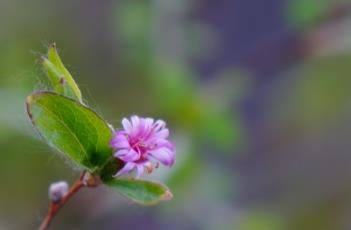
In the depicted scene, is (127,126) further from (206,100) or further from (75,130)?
(206,100)

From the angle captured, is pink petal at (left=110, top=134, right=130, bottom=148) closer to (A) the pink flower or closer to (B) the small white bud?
(A) the pink flower

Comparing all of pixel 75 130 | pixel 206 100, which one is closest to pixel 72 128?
pixel 75 130

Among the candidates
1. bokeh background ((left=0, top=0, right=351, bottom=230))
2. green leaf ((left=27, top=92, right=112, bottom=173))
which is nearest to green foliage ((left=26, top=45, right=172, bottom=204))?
green leaf ((left=27, top=92, right=112, bottom=173))

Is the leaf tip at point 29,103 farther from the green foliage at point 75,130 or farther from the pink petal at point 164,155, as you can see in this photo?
the pink petal at point 164,155

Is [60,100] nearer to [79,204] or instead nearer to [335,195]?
[79,204]

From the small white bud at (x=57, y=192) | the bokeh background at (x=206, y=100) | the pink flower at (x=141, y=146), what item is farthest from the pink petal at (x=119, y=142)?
the bokeh background at (x=206, y=100)

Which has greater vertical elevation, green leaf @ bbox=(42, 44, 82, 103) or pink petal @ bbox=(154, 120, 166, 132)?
pink petal @ bbox=(154, 120, 166, 132)
